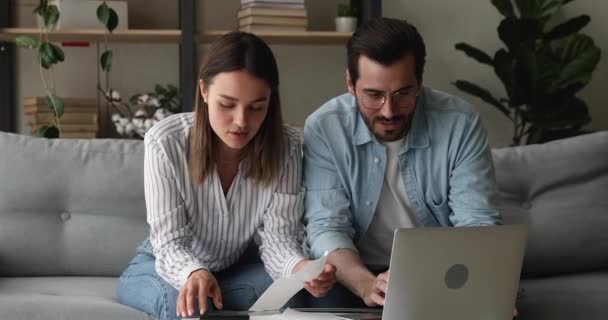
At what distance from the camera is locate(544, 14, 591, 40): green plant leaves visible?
12.2 ft

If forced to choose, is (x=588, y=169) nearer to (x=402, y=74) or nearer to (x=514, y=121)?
(x=402, y=74)

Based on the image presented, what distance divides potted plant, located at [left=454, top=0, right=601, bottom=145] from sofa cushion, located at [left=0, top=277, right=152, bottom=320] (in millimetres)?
2001

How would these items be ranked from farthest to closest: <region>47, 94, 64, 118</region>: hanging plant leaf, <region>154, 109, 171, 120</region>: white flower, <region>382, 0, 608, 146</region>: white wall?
<region>382, 0, 608, 146</region>: white wall → <region>154, 109, 171, 120</region>: white flower → <region>47, 94, 64, 118</region>: hanging plant leaf

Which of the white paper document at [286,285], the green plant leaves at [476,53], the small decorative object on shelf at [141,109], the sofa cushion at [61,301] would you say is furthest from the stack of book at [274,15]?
the white paper document at [286,285]

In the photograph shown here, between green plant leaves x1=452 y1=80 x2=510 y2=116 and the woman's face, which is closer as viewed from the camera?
the woman's face

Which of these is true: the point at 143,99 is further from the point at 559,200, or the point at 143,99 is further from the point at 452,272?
the point at 452,272

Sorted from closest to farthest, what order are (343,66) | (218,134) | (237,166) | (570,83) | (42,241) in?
(218,134) → (237,166) → (42,241) → (570,83) → (343,66)

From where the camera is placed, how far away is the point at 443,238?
5.07 ft

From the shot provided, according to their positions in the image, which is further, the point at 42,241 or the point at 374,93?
the point at 42,241

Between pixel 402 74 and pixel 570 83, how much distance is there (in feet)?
6.04

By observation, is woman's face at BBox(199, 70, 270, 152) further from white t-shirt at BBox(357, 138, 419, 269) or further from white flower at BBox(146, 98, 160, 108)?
white flower at BBox(146, 98, 160, 108)

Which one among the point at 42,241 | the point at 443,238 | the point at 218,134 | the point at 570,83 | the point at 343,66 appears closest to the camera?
the point at 443,238

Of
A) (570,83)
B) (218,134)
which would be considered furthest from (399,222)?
(570,83)

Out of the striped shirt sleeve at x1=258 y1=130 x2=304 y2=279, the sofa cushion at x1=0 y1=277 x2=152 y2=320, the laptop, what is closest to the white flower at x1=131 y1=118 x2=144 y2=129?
the sofa cushion at x1=0 y1=277 x2=152 y2=320
